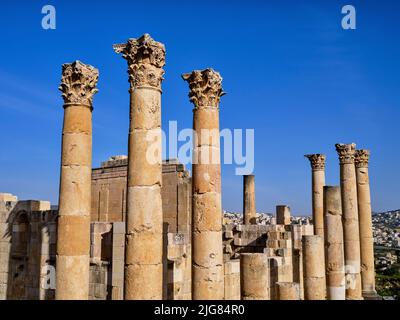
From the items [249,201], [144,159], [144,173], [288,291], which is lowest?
[288,291]

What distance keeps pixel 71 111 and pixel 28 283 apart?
9.30 metres

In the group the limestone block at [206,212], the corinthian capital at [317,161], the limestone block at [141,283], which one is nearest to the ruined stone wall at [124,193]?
the corinthian capital at [317,161]

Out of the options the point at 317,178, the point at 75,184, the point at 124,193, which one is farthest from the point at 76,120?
the point at 317,178

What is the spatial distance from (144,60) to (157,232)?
3.86m

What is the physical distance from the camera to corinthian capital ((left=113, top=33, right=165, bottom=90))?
9.68m

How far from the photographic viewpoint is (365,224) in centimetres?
2150

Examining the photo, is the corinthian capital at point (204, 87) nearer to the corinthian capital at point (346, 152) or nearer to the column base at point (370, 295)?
the corinthian capital at point (346, 152)

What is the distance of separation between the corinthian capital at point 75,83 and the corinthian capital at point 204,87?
2.79 m

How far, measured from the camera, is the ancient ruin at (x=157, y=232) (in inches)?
371

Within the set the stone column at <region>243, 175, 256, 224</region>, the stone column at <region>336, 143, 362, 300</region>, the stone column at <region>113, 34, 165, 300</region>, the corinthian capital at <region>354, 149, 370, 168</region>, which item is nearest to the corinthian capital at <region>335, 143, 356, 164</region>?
the stone column at <region>336, 143, 362, 300</region>

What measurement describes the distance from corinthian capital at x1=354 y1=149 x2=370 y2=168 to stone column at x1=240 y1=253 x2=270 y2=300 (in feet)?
40.7

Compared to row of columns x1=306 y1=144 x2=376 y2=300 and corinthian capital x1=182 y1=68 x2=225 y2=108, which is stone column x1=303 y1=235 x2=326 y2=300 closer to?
row of columns x1=306 y1=144 x2=376 y2=300

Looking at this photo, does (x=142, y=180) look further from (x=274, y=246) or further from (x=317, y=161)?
(x=317, y=161)

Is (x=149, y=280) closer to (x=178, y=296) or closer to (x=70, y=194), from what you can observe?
(x=70, y=194)
